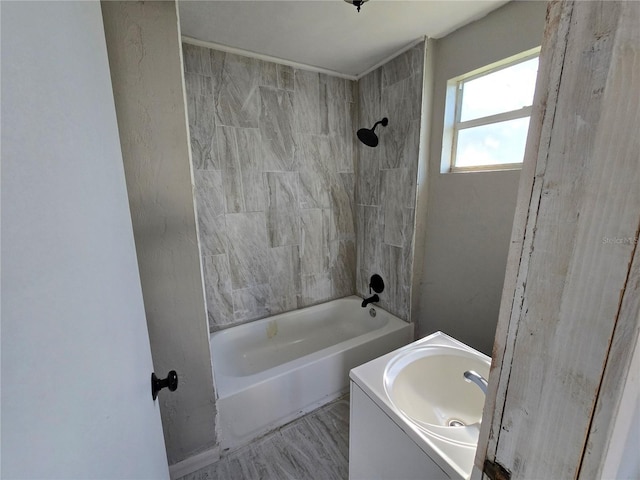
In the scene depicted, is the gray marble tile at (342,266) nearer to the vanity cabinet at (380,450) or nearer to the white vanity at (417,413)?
the white vanity at (417,413)

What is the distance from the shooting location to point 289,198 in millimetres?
2223

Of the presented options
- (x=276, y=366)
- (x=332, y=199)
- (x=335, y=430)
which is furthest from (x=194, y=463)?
(x=332, y=199)

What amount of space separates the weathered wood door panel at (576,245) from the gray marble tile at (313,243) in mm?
2017

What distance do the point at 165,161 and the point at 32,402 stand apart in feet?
3.27

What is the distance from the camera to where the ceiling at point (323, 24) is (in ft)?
4.60

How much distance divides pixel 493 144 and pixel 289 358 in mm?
2170

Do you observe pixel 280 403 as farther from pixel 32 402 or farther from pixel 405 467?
pixel 32 402

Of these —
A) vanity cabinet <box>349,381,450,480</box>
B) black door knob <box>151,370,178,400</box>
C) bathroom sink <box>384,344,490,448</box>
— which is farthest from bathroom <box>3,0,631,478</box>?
bathroom sink <box>384,344,490,448</box>

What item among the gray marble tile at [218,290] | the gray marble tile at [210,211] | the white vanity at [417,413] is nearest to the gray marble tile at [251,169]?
the gray marble tile at [210,211]

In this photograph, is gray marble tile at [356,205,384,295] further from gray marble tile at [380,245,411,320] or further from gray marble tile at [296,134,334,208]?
gray marble tile at [296,134,334,208]

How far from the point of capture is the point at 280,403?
163 centimetres

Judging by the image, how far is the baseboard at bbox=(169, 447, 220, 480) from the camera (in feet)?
4.42

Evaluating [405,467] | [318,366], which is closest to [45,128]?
[405,467]

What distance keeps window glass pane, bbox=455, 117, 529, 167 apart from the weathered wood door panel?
136 centimetres
